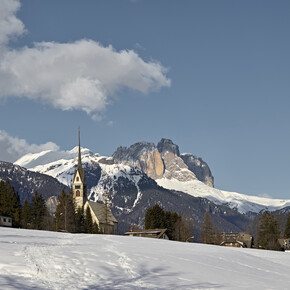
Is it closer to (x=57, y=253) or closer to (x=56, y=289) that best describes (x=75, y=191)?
(x=57, y=253)

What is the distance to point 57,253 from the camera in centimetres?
3909

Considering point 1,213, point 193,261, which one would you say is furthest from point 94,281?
point 1,213

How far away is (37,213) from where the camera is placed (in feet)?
398

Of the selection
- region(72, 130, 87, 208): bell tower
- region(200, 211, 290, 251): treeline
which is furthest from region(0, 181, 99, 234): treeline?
region(72, 130, 87, 208): bell tower

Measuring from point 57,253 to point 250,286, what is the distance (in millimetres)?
14513

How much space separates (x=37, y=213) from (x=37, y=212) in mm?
255

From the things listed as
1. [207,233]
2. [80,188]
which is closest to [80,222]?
[207,233]

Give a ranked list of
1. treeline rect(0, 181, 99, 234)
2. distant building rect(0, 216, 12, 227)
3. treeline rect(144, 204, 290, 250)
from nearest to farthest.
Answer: distant building rect(0, 216, 12, 227)
treeline rect(0, 181, 99, 234)
treeline rect(144, 204, 290, 250)

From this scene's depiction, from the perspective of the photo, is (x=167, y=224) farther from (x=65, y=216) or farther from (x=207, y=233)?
(x=65, y=216)

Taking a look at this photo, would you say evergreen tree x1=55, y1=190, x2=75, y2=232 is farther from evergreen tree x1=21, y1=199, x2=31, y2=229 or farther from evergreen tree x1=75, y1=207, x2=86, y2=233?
evergreen tree x1=21, y1=199, x2=31, y2=229

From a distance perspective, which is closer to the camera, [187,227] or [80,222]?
[80,222]

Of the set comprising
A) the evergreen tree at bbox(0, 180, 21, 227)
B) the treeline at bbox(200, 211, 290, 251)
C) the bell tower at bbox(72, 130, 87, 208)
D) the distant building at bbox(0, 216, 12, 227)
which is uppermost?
the bell tower at bbox(72, 130, 87, 208)

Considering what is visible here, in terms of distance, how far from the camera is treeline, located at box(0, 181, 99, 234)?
112812mm

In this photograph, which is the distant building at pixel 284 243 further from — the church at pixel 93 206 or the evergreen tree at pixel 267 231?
the church at pixel 93 206
